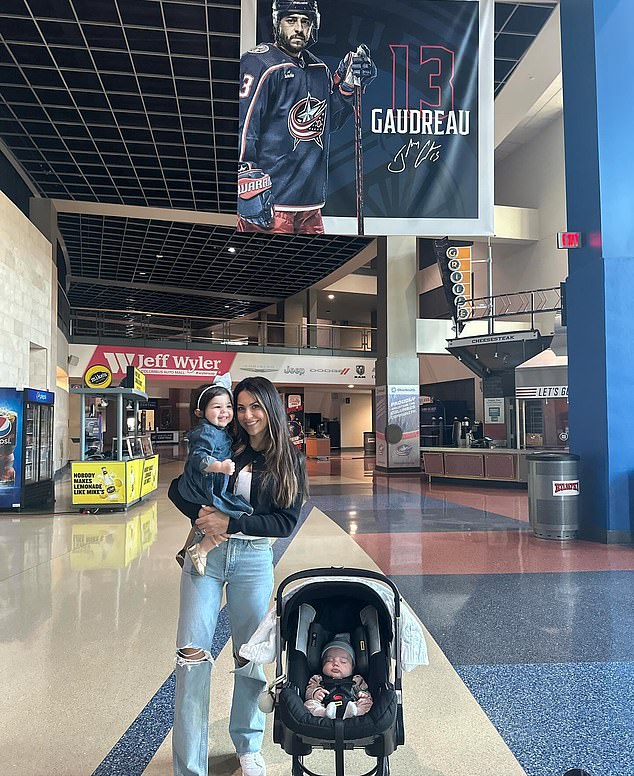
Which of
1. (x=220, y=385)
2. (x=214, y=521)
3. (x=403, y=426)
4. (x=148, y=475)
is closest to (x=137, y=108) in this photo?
(x=148, y=475)

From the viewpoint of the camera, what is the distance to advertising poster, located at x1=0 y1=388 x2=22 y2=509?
9.46 m

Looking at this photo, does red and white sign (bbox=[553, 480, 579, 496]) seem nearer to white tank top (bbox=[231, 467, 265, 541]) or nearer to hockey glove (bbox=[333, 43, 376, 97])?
hockey glove (bbox=[333, 43, 376, 97])

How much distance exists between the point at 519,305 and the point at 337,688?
52.6 feet

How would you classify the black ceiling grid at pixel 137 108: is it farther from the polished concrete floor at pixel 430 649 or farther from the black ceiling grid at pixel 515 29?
the polished concrete floor at pixel 430 649

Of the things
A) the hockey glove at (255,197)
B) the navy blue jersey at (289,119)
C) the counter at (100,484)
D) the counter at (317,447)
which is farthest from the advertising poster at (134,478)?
the counter at (317,447)

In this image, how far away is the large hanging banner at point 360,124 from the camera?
181 inches

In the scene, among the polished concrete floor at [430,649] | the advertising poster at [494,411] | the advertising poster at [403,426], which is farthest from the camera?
the advertising poster at [403,426]

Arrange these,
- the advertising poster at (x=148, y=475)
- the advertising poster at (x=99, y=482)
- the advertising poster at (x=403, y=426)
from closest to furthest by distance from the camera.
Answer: the advertising poster at (x=99, y=482) → the advertising poster at (x=148, y=475) → the advertising poster at (x=403, y=426)

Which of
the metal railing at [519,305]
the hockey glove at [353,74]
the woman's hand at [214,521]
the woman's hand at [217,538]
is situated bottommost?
the woman's hand at [217,538]

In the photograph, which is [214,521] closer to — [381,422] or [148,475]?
[148,475]

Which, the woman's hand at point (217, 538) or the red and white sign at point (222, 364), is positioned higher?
the red and white sign at point (222, 364)

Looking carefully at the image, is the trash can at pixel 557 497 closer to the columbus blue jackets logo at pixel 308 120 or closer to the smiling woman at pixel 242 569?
the columbus blue jackets logo at pixel 308 120

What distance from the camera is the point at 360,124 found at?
466 centimetres

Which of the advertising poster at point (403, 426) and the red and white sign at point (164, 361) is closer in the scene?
the advertising poster at point (403, 426)
